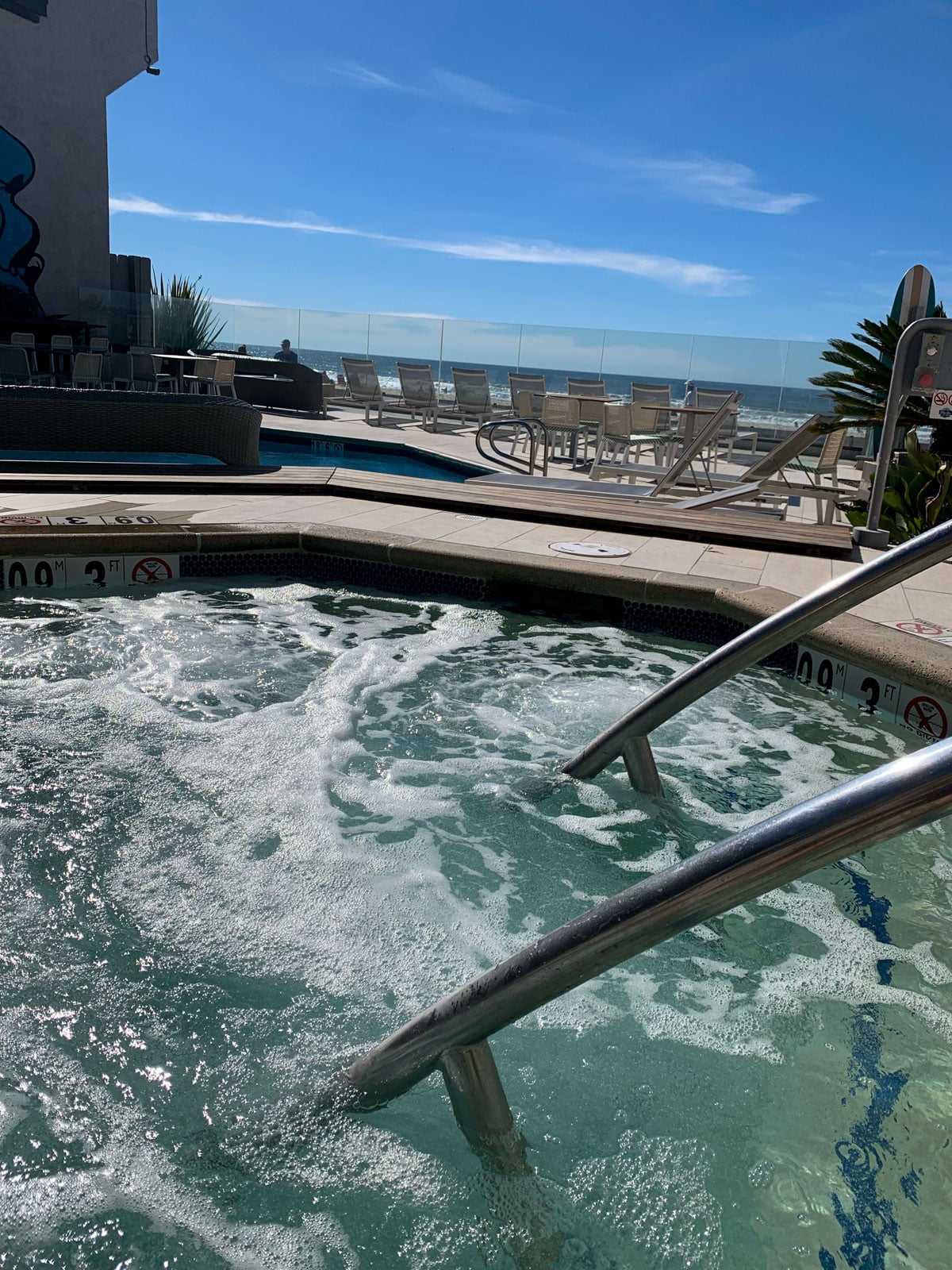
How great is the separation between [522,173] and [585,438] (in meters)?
31.7

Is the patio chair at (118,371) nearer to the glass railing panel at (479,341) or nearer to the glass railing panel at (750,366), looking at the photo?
the glass railing panel at (479,341)

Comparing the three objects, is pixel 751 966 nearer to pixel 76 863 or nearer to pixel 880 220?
pixel 76 863

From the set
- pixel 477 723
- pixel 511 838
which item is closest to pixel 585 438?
pixel 477 723

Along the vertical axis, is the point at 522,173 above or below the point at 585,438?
above

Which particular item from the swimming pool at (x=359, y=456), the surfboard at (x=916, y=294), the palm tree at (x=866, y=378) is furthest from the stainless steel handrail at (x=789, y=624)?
the swimming pool at (x=359, y=456)

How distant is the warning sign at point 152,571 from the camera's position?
4.43 metres

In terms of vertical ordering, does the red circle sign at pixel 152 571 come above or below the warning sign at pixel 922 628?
below

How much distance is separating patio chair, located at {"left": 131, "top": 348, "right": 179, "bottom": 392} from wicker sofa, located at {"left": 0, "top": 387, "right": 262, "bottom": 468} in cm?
689

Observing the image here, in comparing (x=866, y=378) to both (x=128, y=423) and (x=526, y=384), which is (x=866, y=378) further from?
(x=526, y=384)

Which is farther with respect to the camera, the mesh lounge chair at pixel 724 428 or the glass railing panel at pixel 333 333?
the glass railing panel at pixel 333 333

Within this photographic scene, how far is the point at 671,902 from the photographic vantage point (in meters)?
0.84

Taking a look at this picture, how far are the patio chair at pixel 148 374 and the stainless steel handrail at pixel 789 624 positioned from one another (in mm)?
13371

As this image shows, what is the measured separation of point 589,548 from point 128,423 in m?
4.51

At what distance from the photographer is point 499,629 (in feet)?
14.0
